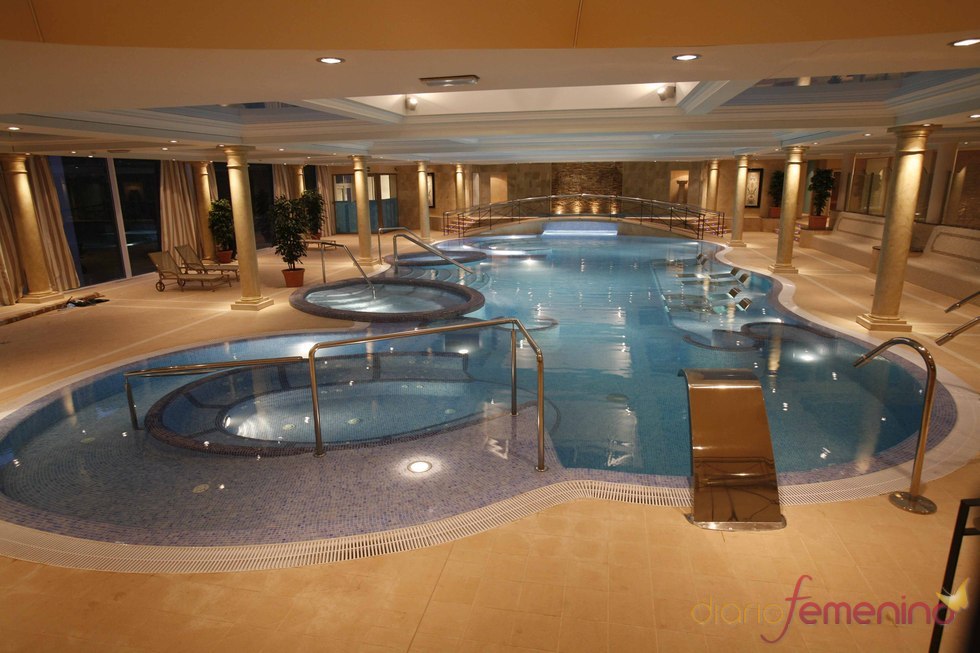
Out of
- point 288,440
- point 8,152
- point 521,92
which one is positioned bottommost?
point 288,440

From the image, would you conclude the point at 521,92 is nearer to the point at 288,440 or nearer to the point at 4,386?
the point at 288,440

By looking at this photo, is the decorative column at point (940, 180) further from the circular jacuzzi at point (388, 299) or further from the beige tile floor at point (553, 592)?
the beige tile floor at point (553, 592)

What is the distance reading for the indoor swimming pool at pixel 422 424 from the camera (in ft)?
12.5

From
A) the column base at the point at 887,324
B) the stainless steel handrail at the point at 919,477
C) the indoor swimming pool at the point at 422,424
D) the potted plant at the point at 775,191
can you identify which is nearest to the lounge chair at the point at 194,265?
the indoor swimming pool at the point at 422,424

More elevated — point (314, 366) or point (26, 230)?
point (26, 230)

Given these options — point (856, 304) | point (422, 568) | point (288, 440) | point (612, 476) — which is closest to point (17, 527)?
point (288, 440)

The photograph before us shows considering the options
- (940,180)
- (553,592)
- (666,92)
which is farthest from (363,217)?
(940,180)

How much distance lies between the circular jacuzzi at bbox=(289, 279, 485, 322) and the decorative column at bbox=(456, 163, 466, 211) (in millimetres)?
12883

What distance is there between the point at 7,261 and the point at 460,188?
17.1 m

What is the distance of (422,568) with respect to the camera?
3.06 meters

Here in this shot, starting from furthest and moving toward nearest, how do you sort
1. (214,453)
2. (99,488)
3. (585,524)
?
1. (214,453)
2. (99,488)
3. (585,524)

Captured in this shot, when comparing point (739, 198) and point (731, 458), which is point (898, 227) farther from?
point (739, 198)

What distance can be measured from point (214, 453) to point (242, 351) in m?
3.48

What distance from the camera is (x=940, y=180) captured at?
14734 mm
